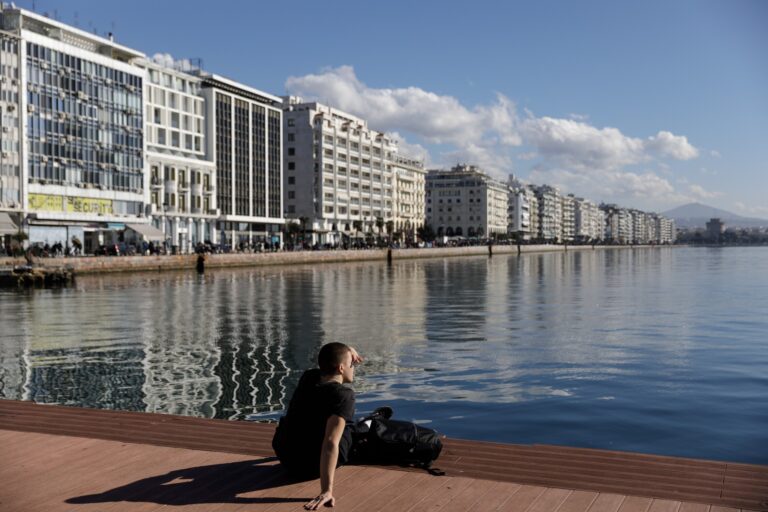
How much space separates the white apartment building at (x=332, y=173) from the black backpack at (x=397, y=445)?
427 feet

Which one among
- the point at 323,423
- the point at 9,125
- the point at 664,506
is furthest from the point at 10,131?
the point at 664,506

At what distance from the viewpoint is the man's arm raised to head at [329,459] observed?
6645 millimetres

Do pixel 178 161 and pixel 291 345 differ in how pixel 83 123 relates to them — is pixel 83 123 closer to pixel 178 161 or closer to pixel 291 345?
pixel 178 161

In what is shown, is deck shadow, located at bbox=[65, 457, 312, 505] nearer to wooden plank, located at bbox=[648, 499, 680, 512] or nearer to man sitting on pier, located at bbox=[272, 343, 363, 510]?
man sitting on pier, located at bbox=[272, 343, 363, 510]

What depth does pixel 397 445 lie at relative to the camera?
779cm

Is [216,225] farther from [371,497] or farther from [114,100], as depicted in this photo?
[371,497]

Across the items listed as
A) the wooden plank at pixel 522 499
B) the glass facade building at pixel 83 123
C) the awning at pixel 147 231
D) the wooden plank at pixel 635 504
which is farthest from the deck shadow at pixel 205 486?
the awning at pixel 147 231

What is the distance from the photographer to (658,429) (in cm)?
1398

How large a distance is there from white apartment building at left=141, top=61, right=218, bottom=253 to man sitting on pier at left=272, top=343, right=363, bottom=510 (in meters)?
99.8

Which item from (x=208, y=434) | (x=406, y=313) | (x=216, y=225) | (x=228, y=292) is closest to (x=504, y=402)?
(x=208, y=434)

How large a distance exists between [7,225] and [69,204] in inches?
420

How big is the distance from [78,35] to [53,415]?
92.6 meters

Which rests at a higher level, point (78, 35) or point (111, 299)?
point (78, 35)

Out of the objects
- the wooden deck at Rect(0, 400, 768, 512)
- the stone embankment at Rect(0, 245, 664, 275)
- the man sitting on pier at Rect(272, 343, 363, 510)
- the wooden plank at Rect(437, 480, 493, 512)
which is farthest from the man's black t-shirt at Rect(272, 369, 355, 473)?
the stone embankment at Rect(0, 245, 664, 275)
